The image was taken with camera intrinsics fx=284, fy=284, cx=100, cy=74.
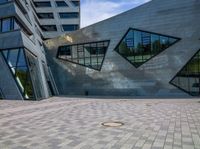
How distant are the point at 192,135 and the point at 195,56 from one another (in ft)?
84.2

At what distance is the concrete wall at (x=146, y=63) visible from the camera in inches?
1356

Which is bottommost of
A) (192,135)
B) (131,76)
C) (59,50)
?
(192,135)

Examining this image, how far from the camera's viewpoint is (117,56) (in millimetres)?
38938

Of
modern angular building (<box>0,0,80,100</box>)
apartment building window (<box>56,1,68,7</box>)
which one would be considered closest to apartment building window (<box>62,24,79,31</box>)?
apartment building window (<box>56,1,68,7</box>)

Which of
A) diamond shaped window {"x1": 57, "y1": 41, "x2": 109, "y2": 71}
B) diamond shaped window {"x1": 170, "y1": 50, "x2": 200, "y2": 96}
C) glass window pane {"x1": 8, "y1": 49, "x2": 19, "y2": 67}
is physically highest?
diamond shaped window {"x1": 57, "y1": 41, "x2": 109, "y2": 71}

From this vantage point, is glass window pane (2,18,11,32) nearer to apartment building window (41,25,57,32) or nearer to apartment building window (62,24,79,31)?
apartment building window (62,24,79,31)

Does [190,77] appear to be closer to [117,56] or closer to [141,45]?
[141,45]

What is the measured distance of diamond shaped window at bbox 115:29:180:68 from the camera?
36.0 meters

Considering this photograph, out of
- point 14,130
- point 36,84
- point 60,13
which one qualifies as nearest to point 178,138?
point 14,130

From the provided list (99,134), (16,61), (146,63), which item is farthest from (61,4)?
(99,134)

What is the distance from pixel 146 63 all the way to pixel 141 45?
106 inches

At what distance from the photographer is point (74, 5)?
225ft

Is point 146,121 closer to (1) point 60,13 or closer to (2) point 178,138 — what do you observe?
(2) point 178,138

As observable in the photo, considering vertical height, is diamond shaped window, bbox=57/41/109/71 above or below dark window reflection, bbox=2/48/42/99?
above
